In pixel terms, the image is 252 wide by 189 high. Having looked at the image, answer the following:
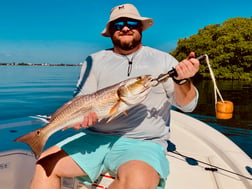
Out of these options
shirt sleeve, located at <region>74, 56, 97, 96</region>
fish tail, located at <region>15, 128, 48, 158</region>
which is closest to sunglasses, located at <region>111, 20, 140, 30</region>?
shirt sleeve, located at <region>74, 56, 97, 96</region>

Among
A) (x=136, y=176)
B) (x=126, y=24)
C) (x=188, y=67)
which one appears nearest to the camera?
(x=136, y=176)

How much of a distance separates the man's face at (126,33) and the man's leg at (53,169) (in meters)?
1.56

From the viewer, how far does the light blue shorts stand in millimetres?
2437

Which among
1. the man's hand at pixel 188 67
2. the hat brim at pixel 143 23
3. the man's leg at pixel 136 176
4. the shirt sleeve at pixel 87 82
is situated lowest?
the man's leg at pixel 136 176

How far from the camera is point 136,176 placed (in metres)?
2.11

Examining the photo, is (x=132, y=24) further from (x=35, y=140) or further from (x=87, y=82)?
(x=35, y=140)

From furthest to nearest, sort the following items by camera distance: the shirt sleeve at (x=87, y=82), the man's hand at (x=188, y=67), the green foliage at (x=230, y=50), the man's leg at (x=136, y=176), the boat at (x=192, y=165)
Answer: the green foliage at (x=230, y=50) < the shirt sleeve at (x=87, y=82) < the boat at (x=192, y=165) < the man's hand at (x=188, y=67) < the man's leg at (x=136, y=176)

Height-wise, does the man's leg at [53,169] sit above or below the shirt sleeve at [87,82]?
below

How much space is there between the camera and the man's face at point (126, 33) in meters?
3.08

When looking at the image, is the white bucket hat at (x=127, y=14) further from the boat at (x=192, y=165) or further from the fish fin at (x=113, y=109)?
the boat at (x=192, y=165)

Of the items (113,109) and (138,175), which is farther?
(113,109)

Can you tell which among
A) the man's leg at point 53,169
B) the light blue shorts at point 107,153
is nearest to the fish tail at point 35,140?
the man's leg at point 53,169

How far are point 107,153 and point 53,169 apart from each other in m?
0.61

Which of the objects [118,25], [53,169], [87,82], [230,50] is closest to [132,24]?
[118,25]
